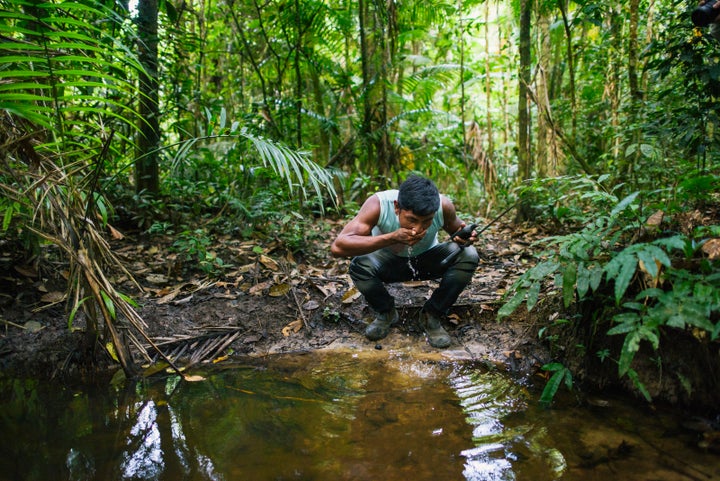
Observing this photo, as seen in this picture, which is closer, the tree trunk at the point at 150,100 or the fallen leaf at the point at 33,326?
the fallen leaf at the point at 33,326

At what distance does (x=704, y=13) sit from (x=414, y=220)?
5.77 ft

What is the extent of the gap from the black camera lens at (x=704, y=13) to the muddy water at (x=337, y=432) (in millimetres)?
1932

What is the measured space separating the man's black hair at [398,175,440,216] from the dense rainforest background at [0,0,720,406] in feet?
1.70

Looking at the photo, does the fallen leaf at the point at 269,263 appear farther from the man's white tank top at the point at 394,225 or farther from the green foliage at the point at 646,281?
the green foliage at the point at 646,281

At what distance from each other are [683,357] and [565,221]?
8.85 feet

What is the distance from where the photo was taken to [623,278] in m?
1.71

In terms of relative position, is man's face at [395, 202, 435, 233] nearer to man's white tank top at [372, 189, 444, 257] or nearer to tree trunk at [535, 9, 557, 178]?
man's white tank top at [372, 189, 444, 257]

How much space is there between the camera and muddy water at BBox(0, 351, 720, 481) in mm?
1785

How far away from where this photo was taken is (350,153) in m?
5.75

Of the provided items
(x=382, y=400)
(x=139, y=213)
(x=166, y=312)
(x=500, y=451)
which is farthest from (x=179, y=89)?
(x=500, y=451)

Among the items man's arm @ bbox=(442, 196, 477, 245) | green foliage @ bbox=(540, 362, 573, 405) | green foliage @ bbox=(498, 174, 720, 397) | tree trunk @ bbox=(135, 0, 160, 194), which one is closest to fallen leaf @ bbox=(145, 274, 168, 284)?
tree trunk @ bbox=(135, 0, 160, 194)

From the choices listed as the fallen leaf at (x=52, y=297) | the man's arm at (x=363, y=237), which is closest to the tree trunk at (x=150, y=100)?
the fallen leaf at (x=52, y=297)

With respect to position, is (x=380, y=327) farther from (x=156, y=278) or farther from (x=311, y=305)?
(x=156, y=278)

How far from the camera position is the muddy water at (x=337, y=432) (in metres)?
1.79
